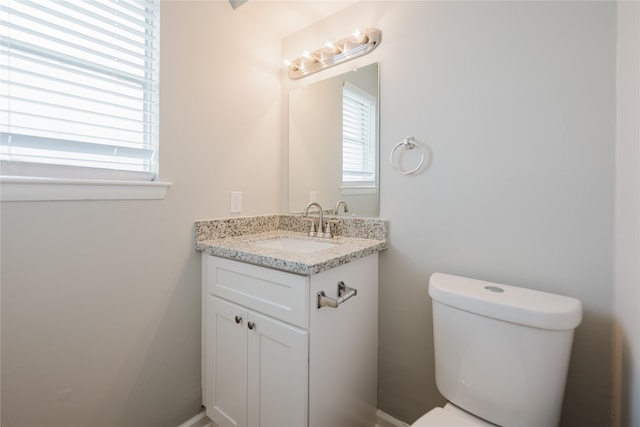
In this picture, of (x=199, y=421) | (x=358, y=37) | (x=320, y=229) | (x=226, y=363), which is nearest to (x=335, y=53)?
(x=358, y=37)

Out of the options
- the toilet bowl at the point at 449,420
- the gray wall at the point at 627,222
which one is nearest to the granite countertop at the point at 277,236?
the toilet bowl at the point at 449,420

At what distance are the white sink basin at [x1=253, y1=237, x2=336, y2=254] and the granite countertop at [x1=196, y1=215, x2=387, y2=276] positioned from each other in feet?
0.07

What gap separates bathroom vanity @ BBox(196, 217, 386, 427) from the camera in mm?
962

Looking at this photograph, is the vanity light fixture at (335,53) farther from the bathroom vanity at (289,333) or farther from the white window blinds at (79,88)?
the bathroom vanity at (289,333)

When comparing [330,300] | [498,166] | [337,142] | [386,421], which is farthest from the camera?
[337,142]

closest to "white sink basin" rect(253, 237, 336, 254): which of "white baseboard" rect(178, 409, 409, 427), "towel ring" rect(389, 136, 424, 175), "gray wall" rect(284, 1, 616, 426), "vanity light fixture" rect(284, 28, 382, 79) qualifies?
"gray wall" rect(284, 1, 616, 426)

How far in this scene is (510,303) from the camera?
33.0 inches

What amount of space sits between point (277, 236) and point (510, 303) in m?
1.10

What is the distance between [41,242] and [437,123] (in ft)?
5.20

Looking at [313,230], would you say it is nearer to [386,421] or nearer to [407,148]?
[407,148]

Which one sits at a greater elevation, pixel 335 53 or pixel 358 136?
pixel 335 53

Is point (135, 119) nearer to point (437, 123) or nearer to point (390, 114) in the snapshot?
point (390, 114)

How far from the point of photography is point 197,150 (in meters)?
1.33

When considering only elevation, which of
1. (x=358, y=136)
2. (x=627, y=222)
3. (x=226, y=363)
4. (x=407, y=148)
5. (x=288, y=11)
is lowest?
(x=226, y=363)
